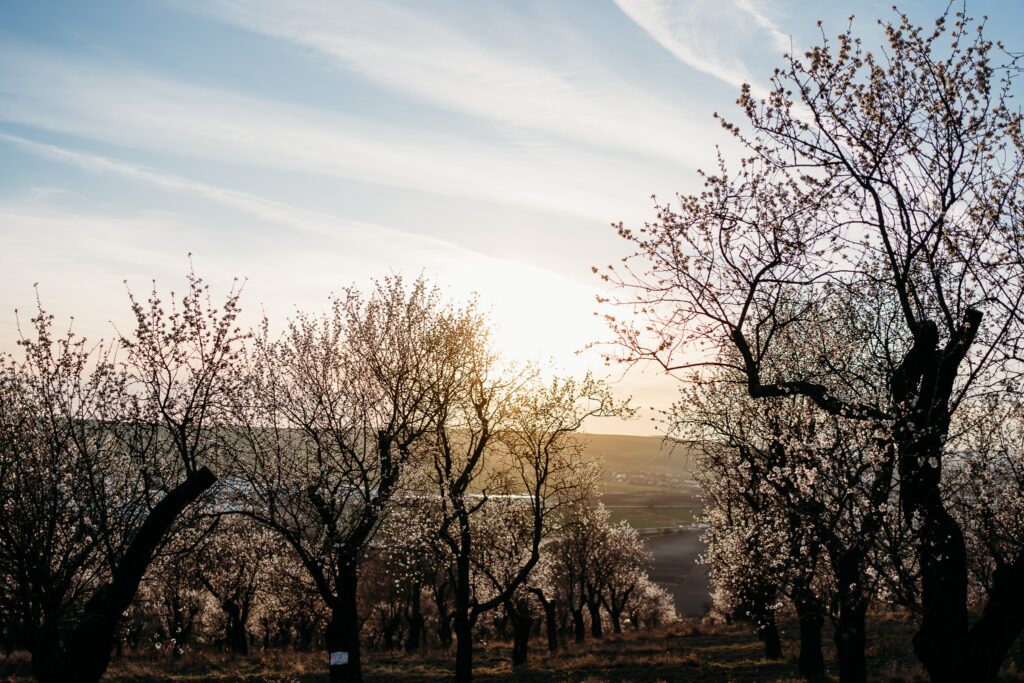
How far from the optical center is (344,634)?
827 inches

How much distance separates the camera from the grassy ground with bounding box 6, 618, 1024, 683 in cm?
2759

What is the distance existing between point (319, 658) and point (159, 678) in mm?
10404

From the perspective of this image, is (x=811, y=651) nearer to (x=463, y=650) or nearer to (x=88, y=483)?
(x=463, y=650)

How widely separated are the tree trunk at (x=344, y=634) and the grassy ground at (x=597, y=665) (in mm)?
9842

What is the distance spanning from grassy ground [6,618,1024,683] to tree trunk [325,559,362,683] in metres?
9.84

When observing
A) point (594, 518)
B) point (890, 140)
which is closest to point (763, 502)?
point (890, 140)

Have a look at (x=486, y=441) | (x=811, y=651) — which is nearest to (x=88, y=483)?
(x=486, y=441)

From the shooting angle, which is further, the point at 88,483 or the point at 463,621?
the point at 463,621

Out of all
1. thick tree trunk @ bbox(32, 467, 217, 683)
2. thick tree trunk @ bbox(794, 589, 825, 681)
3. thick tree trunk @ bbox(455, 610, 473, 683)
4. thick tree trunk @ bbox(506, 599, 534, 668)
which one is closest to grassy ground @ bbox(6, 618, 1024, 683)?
thick tree trunk @ bbox(794, 589, 825, 681)

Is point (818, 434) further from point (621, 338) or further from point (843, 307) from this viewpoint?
point (621, 338)

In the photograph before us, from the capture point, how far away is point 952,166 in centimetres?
1196

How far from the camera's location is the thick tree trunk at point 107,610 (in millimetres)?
12375

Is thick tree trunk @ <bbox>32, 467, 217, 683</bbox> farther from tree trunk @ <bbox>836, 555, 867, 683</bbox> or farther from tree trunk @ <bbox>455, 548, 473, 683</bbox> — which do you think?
tree trunk @ <bbox>836, 555, 867, 683</bbox>

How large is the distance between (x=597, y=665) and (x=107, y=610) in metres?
24.6
